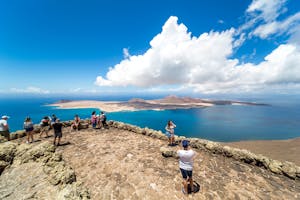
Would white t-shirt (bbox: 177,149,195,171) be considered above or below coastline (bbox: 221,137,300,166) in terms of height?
above

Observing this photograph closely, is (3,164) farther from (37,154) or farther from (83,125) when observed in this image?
(83,125)

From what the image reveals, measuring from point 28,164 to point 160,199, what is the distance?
4933 mm

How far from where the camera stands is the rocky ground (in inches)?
224

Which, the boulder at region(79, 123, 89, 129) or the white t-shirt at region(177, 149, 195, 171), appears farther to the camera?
the boulder at region(79, 123, 89, 129)

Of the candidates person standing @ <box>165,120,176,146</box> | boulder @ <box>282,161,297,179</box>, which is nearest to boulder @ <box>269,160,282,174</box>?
boulder @ <box>282,161,297,179</box>

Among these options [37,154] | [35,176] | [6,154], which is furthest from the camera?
[37,154]

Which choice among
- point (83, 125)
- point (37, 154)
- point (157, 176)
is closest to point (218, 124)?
point (83, 125)

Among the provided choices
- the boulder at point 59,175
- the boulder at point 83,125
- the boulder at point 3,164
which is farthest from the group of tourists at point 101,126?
the boulder at point 3,164

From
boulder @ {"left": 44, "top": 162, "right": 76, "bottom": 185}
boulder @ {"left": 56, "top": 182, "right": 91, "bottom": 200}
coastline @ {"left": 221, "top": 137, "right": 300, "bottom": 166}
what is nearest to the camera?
boulder @ {"left": 56, "top": 182, "right": 91, "bottom": 200}

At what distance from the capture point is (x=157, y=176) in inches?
263

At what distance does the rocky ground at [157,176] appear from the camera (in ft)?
18.7

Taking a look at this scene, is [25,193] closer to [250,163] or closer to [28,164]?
[28,164]

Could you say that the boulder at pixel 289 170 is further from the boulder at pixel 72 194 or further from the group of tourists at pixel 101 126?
the boulder at pixel 72 194

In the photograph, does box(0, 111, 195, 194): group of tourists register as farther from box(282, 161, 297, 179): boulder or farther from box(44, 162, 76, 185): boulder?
box(282, 161, 297, 179): boulder
